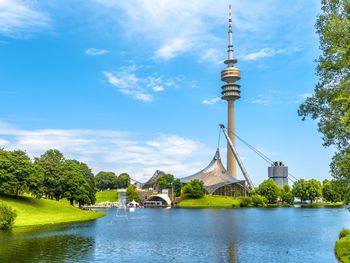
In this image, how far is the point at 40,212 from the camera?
8188cm

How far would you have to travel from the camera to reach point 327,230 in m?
64.4

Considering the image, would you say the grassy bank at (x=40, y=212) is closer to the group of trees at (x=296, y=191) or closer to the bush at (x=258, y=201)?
the bush at (x=258, y=201)

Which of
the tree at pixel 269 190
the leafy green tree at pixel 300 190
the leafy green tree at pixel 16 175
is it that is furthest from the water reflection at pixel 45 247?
the leafy green tree at pixel 300 190

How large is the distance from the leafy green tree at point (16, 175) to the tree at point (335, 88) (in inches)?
2571

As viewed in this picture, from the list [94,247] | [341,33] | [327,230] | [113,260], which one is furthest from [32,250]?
[327,230]

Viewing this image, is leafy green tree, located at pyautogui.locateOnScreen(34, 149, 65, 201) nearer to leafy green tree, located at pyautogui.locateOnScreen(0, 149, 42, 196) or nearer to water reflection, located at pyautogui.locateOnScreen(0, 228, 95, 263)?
leafy green tree, located at pyautogui.locateOnScreen(0, 149, 42, 196)

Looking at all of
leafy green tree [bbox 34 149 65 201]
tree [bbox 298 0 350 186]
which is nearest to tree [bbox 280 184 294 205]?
leafy green tree [bbox 34 149 65 201]

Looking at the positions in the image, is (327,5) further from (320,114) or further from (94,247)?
(94,247)

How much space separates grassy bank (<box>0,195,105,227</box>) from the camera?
73.6 m

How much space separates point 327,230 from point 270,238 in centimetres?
1561

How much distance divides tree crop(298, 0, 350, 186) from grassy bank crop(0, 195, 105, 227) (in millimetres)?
56926

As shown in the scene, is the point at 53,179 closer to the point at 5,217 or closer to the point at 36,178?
the point at 36,178

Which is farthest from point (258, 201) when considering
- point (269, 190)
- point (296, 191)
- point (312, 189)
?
point (312, 189)

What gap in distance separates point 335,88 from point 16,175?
7014 centimetres
